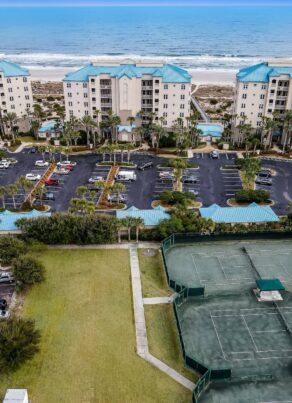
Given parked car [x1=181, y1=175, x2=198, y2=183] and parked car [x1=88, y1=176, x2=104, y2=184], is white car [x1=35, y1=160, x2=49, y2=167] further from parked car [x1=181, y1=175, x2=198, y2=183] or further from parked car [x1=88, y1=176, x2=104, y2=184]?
parked car [x1=181, y1=175, x2=198, y2=183]

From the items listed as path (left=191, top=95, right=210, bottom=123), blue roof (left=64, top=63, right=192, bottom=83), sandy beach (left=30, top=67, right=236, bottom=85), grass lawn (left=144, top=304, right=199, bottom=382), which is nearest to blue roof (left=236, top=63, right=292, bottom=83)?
blue roof (left=64, top=63, right=192, bottom=83)

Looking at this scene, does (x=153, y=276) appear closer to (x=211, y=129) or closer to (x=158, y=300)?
(x=158, y=300)

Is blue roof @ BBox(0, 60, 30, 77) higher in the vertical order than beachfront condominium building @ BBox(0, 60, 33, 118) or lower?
higher

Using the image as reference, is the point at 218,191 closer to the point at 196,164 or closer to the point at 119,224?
the point at 196,164

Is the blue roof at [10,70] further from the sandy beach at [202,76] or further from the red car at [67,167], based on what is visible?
the sandy beach at [202,76]

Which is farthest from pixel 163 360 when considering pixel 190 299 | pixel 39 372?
pixel 39 372

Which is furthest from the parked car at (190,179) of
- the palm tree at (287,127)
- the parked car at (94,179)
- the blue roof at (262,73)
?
the blue roof at (262,73)

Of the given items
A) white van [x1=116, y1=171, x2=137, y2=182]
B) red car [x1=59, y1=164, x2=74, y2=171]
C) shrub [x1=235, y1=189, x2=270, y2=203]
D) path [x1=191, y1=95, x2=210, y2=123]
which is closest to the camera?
shrub [x1=235, y1=189, x2=270, y2=203]

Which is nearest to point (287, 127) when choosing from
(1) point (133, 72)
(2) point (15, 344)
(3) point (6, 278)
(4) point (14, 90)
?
(1) point (133, 72)
